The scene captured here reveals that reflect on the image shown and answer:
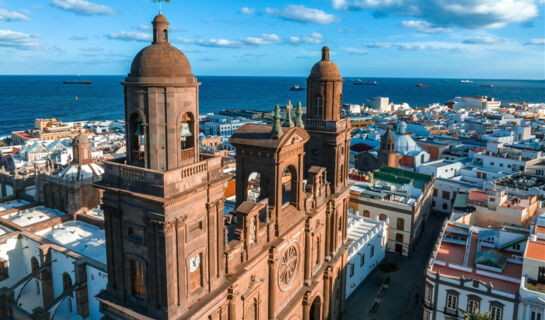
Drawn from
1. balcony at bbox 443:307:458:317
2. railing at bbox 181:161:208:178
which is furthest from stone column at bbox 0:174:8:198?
balcony at bbox 443:307:458:317

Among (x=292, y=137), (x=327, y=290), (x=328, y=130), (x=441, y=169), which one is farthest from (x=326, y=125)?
(x=441, y=169)

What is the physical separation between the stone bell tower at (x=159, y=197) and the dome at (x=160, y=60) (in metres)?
0.04

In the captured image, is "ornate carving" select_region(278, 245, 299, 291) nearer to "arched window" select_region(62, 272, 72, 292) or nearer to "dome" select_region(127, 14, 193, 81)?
"dome" select_region(127, 14, 193, 81)

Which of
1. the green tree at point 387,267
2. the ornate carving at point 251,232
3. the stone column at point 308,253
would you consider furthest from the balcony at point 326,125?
the green tree at point 387,267

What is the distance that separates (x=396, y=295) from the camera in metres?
41.0

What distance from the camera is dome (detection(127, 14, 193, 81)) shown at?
57.3 feet

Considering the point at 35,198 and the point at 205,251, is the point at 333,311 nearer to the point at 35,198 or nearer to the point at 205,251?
the point at 205,251

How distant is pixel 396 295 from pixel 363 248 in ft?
17.9

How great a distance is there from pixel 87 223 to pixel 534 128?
411 feet

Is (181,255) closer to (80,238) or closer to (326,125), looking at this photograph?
(326,125)

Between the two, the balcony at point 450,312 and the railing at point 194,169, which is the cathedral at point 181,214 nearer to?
the railing at point 194,169

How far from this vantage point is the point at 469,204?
151 ft

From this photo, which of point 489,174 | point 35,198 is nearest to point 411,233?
point 489,174

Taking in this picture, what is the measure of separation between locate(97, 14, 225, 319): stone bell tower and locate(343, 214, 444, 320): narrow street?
2370 centimetres
